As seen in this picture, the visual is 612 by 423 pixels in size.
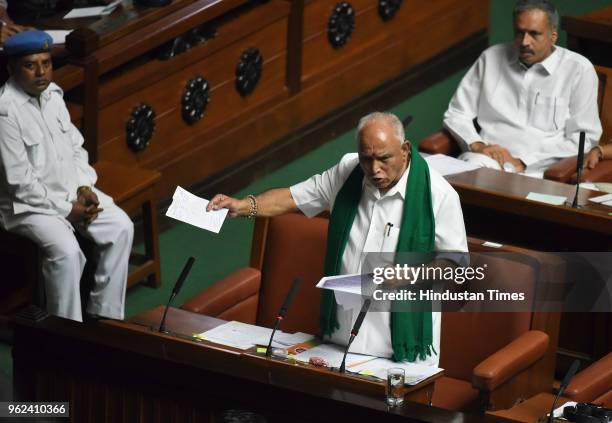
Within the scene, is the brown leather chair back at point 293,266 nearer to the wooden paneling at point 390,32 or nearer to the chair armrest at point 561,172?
the chair armrest at point 561,172

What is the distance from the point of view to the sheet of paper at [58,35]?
6727mm

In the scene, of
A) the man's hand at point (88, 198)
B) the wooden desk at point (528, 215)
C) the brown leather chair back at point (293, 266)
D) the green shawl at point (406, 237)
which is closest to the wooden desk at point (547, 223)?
the wooden desk at point (528, 215)

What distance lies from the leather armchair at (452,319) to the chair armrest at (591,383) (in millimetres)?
174

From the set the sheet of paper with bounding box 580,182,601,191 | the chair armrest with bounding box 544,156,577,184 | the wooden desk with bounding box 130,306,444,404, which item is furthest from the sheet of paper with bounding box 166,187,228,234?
the chair armrest with bounding box 544,156,577,184

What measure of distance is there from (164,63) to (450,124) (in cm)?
150

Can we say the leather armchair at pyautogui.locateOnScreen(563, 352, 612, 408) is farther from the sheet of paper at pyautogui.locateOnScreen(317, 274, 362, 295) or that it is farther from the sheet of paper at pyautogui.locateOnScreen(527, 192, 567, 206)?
the sheet of paper at pyautogui.locateOnScreen(527, 192, 567, 206)

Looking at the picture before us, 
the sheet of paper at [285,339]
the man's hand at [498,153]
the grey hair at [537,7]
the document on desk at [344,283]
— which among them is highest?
the grey hair at [537,7]

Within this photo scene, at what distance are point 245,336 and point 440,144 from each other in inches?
93.6

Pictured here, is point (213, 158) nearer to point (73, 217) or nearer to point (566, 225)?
point (73, 217)

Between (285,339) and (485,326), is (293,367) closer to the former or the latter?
(285,339)

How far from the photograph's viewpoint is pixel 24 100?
19.3 ft

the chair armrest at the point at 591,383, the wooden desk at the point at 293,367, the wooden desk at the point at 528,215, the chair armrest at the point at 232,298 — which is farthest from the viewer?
the wooden desk at the point at 528,215

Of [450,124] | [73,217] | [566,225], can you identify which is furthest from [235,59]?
[566,225]

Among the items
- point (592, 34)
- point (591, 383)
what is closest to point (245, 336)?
point (591, 383)
